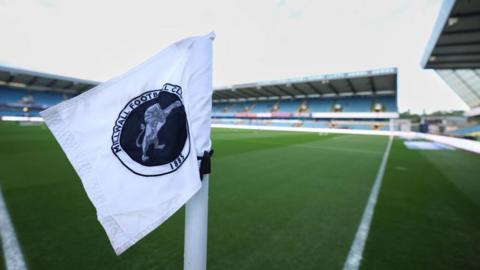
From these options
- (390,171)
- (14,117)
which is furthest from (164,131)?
(14,117)

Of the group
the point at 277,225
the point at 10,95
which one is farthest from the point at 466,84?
the point at 10,95

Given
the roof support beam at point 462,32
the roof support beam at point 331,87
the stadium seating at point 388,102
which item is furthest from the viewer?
the roof support beam at point 331,87

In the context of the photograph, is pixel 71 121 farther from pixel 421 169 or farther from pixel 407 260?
pixel 421 169

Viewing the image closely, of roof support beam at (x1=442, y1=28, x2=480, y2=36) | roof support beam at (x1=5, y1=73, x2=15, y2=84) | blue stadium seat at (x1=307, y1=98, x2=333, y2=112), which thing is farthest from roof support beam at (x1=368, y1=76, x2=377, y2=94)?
roof support beam at (x1=5, y1=73, x2=15, y2=84)

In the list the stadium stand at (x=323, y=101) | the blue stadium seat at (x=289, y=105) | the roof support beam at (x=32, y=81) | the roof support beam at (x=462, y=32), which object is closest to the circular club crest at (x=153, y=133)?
the roof support beam at (x=462, y=32)

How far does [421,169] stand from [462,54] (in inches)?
467

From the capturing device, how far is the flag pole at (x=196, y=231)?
3.65 ft

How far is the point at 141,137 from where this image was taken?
39.7 inches

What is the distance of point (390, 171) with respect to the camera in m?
6.93

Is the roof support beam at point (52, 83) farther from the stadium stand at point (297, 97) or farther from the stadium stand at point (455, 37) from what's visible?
the stadium stand at point (455, 37)

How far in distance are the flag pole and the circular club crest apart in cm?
22

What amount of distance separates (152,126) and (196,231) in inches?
23.2

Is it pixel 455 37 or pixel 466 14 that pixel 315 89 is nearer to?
pixel 455 37

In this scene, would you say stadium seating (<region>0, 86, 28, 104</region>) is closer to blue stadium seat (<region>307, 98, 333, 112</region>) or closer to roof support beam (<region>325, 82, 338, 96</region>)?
blue stadium seat (<region>307, 98, 333, 112</region>)
